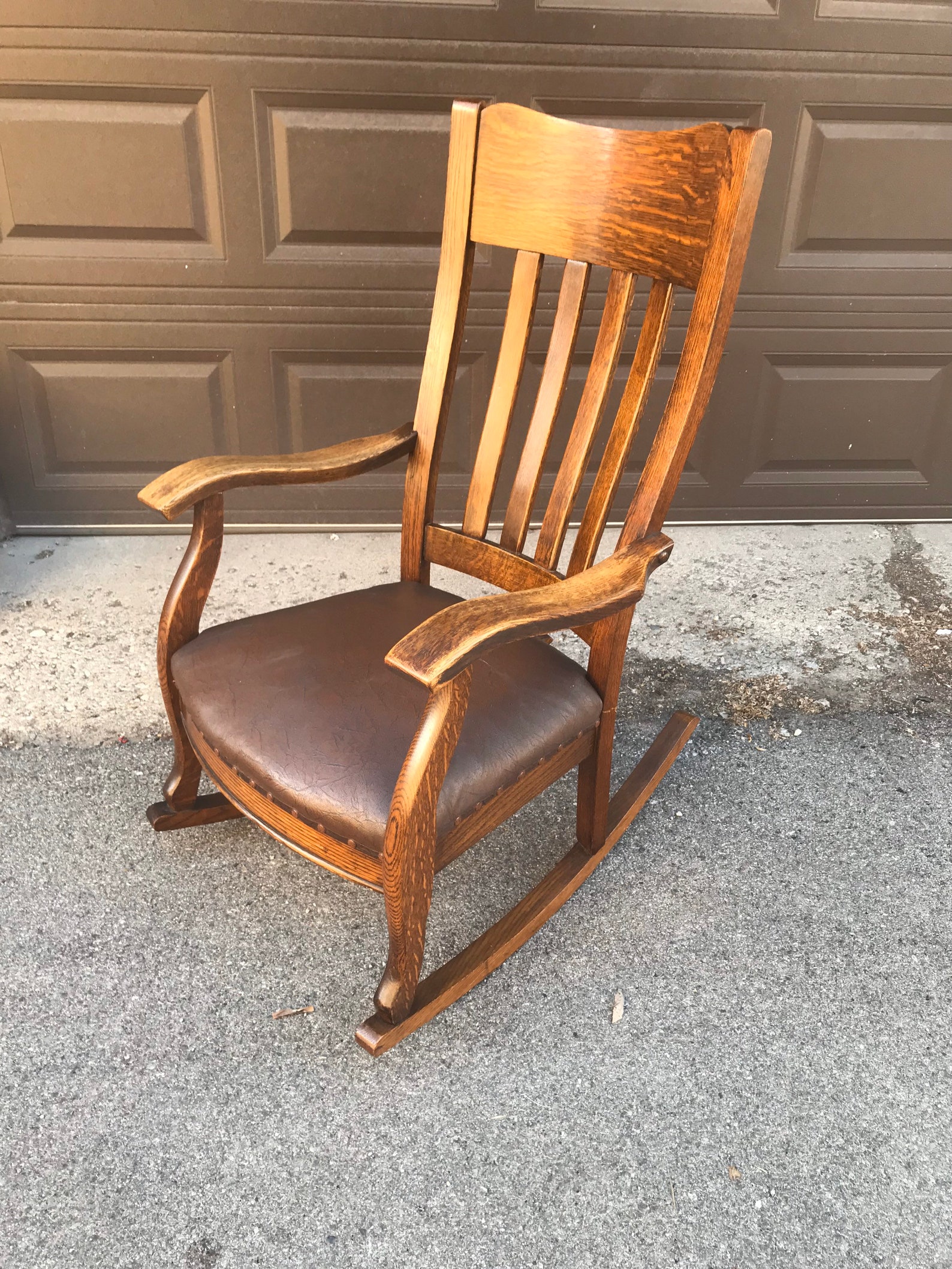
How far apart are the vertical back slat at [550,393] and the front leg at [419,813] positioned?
1.36 ft

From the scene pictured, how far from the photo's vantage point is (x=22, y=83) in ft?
6.93

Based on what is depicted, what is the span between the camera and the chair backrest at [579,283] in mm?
1125

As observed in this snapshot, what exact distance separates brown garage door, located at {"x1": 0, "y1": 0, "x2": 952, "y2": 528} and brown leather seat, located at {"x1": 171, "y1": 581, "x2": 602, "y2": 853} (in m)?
1.20

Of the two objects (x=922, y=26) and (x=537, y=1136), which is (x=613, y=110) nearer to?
(x=922, y=26)

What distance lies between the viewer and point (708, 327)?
1133mm

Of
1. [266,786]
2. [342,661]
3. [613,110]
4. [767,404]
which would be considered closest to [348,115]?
[613,110]

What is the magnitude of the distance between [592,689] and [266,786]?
0.47 m

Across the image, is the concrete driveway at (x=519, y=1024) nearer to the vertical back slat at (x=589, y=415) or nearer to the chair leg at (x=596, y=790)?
the chair leg at (x=596, y=790)

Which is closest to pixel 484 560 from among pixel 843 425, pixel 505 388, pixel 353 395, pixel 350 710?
pixel 505 388

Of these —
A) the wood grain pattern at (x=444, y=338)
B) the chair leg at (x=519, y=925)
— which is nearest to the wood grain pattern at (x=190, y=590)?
the wood grain pattern at (x=444, y=338)

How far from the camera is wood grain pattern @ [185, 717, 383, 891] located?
1.14 m

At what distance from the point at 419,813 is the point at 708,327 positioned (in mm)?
666

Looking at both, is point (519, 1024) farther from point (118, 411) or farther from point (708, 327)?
point (118, 411)

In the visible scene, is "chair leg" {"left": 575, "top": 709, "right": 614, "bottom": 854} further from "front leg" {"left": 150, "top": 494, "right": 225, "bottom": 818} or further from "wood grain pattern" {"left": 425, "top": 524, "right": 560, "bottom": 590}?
"front leg" {"left": 150, "top": 494, "right": 225, "bottom": 818}
